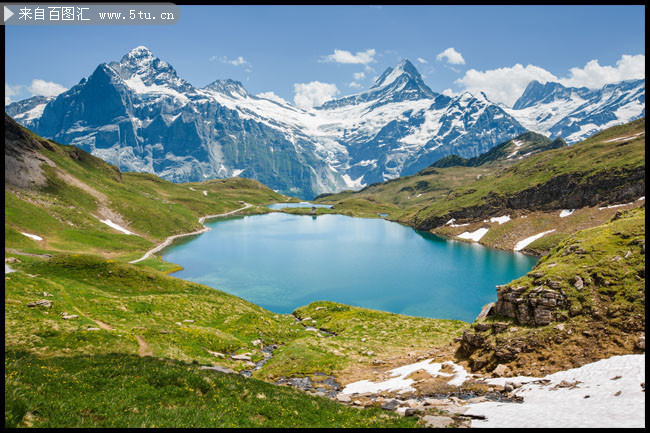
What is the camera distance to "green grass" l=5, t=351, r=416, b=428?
12.1 meters

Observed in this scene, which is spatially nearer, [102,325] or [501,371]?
[501,371]

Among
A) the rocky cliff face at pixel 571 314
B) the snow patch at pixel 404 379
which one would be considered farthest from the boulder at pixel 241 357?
the rocky cliff face at pixel 571 314

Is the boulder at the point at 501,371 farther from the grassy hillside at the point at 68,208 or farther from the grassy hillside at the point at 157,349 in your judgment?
the grassy hillside at the point at 68,208

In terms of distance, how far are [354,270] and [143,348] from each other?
8298 centimetres

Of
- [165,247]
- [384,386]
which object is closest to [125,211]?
[165,247]

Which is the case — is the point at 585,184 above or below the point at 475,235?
above

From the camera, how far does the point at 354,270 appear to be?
109 meters

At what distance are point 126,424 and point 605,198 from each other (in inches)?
7736

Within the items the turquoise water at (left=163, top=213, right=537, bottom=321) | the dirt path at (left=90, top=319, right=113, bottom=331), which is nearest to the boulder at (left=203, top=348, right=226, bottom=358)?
the dirt path at (left=90, top=319, right=113, bottom=331)

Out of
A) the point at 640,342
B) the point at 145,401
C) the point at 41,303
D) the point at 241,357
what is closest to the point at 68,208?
the point at 41,303

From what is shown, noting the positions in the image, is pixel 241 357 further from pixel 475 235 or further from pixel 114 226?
pixel 475 235

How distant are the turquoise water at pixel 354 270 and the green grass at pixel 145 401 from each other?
179 ft

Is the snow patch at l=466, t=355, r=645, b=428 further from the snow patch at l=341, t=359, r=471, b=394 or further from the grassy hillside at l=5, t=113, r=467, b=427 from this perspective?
the grassy hillside at l=5, t=113, r=467, b=427

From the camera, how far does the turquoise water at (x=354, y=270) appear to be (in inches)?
3137
